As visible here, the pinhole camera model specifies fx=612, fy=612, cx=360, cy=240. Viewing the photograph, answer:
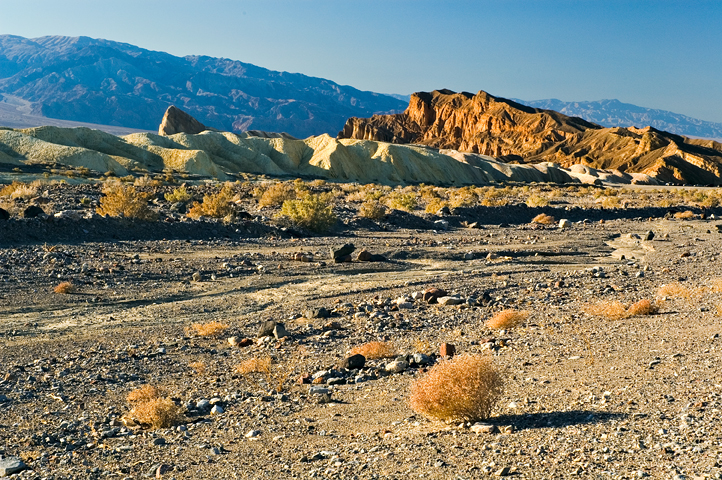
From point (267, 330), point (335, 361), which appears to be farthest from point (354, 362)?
point (267, 330)

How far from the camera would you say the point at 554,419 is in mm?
5684

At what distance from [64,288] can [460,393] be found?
10087mm

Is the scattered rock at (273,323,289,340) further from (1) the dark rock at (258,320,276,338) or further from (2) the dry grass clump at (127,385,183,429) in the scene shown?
(2) the dry grass clump at (127,385,183,429)

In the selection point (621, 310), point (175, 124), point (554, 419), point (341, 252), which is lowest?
point (341, 252)

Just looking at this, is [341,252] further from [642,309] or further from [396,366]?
[396,366]

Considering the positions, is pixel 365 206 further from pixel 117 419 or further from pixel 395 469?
pixel 395 469

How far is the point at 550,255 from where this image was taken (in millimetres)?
18812

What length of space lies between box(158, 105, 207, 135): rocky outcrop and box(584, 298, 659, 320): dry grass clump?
11162 cm

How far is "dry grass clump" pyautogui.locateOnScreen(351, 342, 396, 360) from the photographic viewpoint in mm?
8730

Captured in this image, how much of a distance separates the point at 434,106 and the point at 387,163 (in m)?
107

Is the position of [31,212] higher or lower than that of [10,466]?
higher

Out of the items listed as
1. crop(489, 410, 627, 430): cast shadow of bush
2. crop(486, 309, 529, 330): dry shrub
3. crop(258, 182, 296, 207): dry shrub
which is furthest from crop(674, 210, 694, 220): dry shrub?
crop(489, 410, 627, 430): cast shadow of bush

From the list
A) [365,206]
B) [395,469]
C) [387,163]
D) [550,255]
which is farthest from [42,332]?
[387,163]

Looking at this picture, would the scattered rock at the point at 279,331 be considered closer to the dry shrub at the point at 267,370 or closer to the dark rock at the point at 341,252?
the dry shrub at the point at 267,370
